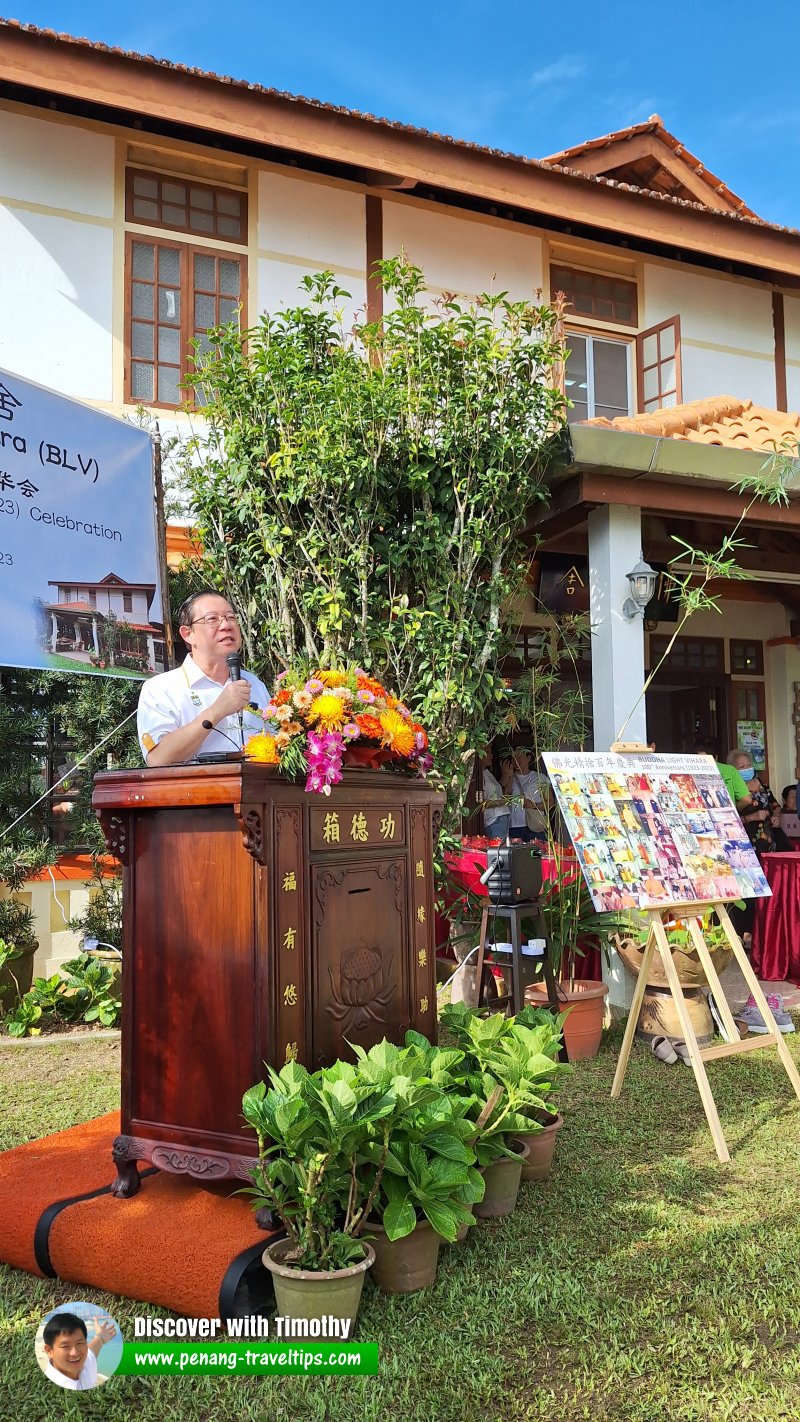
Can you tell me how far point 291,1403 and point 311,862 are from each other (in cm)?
127

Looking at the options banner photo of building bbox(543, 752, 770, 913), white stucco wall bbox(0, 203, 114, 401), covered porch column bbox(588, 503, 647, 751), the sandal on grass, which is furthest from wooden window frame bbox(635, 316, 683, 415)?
the sandal on grass

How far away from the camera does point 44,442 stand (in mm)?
4797

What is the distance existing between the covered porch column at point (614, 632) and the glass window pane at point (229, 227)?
4.18 meters

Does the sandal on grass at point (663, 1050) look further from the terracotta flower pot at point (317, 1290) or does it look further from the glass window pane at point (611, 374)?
the glass window pane at point (611, 374)

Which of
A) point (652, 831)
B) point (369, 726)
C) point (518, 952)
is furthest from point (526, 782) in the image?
point (369, 726)

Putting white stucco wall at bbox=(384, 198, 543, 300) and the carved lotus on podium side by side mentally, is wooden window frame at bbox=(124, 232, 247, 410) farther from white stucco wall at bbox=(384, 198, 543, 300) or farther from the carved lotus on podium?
the carved lotus on podium

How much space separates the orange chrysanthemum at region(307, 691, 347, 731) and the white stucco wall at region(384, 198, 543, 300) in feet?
22.4

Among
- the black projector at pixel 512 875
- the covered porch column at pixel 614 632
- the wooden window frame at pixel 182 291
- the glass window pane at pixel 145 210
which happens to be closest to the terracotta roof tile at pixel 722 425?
the covered porch column at pixel 614 632

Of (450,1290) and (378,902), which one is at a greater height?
(378,902)

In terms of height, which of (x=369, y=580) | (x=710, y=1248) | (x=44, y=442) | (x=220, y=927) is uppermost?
(x=44, y=442)

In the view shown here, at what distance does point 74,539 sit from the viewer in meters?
4.92

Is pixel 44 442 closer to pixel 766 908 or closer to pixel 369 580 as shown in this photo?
pixel 369 580

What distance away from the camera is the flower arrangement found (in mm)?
2721

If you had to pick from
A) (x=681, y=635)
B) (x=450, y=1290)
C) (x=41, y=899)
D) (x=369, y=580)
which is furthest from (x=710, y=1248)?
(x=681, y=635)
